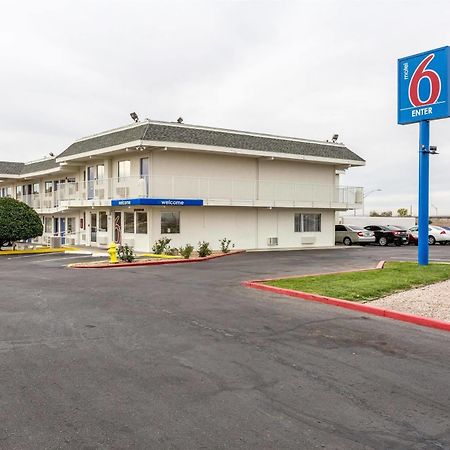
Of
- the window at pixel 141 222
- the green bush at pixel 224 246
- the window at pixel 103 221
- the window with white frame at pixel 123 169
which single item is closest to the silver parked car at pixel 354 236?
the green bush at pixel 224 246

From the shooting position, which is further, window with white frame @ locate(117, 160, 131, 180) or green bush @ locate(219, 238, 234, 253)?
window with white frame @ locate(117, 160, 131, 180)

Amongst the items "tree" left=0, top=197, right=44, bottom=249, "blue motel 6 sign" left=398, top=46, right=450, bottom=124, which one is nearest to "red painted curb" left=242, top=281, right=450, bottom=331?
"blue motel 6 sign" left=398, top=46, right=450, bottom=124

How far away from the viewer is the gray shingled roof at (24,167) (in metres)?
39.3

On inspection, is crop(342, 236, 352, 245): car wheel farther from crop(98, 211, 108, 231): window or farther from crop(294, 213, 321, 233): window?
crop(98, 211, 108, 231): window

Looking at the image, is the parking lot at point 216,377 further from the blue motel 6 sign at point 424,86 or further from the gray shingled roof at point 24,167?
the gray shingled roof at point 24,167

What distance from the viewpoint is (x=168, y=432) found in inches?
171

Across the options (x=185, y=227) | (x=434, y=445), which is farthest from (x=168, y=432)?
(x=185, y=227)

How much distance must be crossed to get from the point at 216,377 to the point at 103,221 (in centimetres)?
2711

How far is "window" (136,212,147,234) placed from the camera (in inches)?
1103

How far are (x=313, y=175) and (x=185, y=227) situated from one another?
10.8 metres

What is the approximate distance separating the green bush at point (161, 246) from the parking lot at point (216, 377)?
14.8 meters

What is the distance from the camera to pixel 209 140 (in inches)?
1125

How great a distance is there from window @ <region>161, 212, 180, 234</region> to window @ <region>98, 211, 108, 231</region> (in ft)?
17.1

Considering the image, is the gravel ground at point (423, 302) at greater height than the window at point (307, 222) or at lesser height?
lesser
